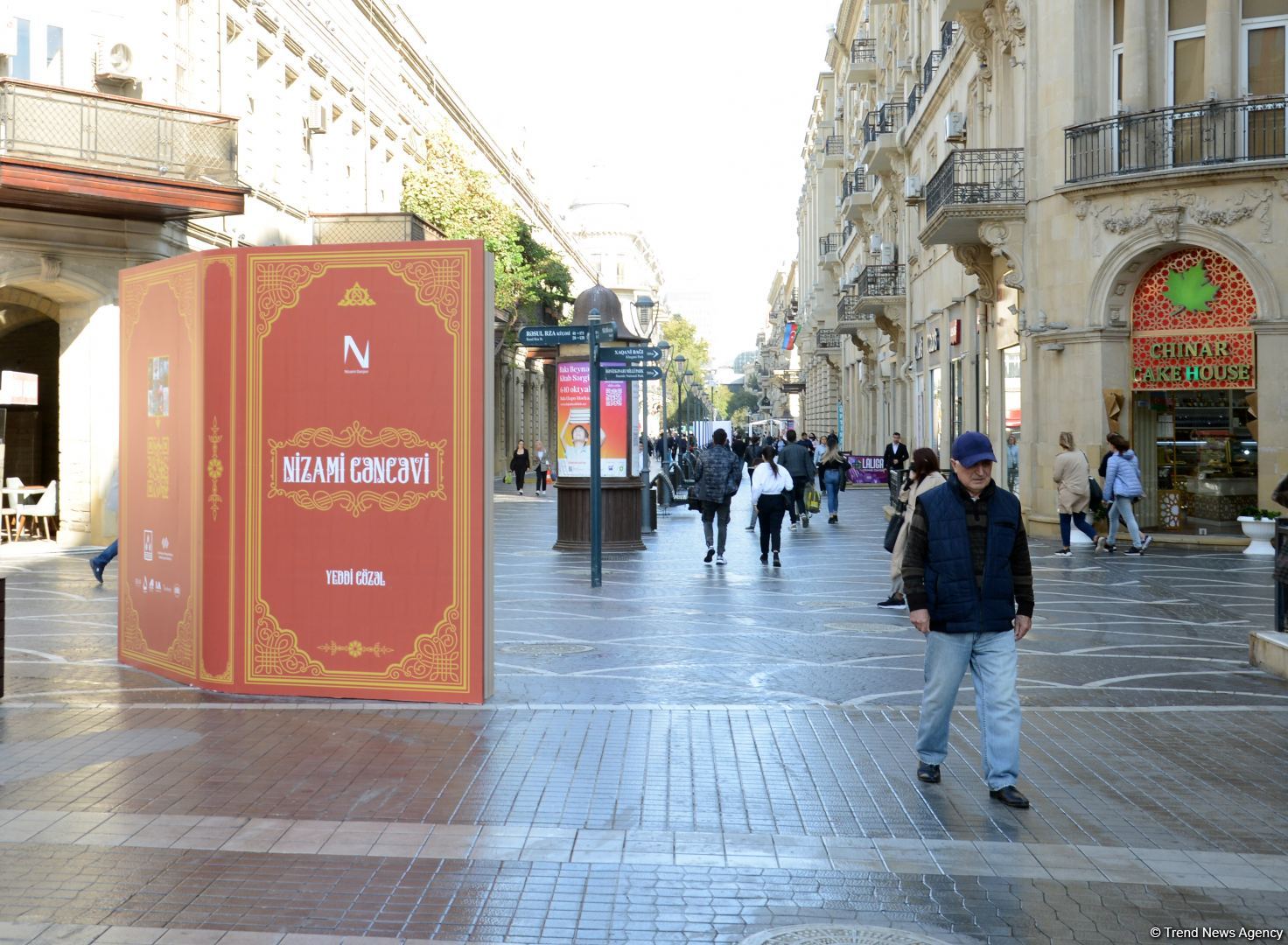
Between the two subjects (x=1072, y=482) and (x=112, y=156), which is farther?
(x=112, y=156)

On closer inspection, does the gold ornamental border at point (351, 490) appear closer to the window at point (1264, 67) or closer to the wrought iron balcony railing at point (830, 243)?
the window at point (1264, 67)

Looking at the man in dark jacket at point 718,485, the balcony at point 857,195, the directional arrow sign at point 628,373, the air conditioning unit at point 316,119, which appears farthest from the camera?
the balcony at point 857,195

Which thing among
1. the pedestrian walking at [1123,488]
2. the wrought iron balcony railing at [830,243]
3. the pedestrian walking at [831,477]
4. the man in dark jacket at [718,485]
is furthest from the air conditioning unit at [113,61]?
the wrought iron balcony railing at [830,243]

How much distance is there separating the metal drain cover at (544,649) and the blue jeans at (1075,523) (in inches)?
435

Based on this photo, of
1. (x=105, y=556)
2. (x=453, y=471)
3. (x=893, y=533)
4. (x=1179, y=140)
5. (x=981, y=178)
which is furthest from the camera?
(x=981, y=178)

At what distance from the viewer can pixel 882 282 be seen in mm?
43219

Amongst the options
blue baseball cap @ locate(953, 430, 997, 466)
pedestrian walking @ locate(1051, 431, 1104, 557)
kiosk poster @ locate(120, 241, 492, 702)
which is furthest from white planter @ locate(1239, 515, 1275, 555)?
blue baseball cap @ locate(953, 430, 997, 466)

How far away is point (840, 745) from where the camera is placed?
7.62m

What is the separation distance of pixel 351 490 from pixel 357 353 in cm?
89

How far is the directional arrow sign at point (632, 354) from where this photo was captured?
1698cm

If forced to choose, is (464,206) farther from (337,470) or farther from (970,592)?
(970,592)

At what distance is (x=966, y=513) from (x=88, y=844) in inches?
166

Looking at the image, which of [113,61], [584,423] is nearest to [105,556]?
[584,423]

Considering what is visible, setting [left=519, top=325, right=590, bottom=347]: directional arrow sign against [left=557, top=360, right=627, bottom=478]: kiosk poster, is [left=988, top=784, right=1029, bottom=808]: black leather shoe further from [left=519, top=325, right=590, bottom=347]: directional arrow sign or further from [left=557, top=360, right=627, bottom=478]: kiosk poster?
[left=557, top=360, right=627, bottom=478]: kiosk poster
